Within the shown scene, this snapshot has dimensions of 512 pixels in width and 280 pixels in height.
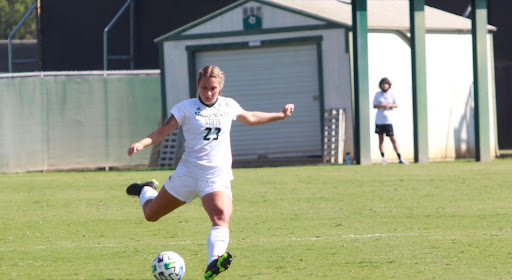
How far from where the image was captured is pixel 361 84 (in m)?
22.2

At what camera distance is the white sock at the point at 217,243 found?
7.33 meters

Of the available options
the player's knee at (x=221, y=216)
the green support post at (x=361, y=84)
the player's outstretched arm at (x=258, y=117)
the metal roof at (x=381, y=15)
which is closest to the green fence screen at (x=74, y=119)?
the metal roof at (x=381, y=15)

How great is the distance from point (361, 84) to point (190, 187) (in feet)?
48.2

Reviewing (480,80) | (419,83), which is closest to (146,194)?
(419,83)

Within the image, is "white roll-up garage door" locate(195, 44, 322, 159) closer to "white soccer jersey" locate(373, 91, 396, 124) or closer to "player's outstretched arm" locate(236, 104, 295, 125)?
"white soccer jersey" locate(373, 91, 396, 124)

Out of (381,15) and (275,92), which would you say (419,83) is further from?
(275,92)

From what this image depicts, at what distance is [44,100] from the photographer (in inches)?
953

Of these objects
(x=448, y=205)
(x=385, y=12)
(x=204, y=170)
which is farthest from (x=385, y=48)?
(x=204, y=170)

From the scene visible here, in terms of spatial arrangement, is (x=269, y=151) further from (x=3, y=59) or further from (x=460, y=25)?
(x=3, y=59)

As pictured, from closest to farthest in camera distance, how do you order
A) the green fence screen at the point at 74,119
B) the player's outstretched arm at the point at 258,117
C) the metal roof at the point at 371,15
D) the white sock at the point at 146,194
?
the player's outstretched arm at the point at 258,117 → the white sock at the point at 146,194 → the green fence screen at the point at 74,119 → the metal roof at the point at 371,15

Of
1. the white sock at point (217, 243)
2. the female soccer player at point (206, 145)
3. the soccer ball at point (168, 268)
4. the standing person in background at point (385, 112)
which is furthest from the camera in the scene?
the standing person in background at point (385, 112)

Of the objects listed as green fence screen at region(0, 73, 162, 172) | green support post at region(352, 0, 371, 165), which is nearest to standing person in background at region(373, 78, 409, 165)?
green support post at region(352, 0, 371, 165)

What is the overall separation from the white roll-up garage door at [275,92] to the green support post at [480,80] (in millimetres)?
4199

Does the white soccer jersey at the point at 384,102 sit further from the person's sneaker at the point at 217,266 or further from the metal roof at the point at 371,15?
the person's sneaker at the point at 217,266
